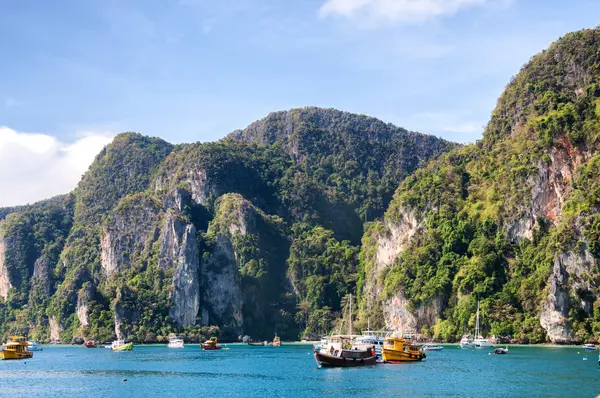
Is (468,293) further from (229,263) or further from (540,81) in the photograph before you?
(229,263)

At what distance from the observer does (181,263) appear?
183 m

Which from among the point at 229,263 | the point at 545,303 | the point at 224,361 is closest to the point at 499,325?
the point at 545,303

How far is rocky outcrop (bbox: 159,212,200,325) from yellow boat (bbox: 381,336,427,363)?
88536 millimetres

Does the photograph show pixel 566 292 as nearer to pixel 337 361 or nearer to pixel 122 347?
pixel 337 361

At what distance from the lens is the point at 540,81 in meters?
161

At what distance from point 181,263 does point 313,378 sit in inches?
4226

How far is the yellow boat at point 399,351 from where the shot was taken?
95.6 m

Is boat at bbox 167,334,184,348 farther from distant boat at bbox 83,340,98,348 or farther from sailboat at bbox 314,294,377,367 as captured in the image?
sailboat at bbox 314,294,377,367

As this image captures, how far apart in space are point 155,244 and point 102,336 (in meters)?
28.7

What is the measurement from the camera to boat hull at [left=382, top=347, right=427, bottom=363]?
313 feet

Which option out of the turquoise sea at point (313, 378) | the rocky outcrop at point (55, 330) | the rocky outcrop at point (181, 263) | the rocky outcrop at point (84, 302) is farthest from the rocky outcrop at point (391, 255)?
the rocky outcrop at point (55, 330)

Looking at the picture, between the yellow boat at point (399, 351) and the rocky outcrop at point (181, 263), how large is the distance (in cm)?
8854

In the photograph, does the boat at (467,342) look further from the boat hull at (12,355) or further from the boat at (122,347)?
the boat hull at (12,355)

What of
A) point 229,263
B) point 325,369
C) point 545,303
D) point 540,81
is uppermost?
point 540,81
